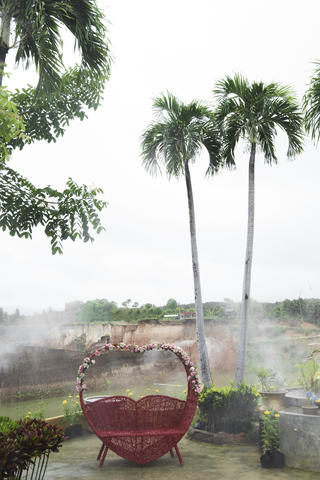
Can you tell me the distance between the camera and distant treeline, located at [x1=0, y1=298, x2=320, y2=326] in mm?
20062

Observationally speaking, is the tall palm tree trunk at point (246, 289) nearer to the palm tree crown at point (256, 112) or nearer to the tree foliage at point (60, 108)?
the palm tree crown at point (256, 112)

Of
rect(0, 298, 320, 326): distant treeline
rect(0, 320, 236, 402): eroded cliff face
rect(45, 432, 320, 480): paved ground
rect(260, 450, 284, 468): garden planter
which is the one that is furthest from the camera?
rect(0, 298, 320, 326): distant treeline

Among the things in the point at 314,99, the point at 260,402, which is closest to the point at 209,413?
the point at 260,402

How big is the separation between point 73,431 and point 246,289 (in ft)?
12.2

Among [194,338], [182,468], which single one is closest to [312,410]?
[182,468]

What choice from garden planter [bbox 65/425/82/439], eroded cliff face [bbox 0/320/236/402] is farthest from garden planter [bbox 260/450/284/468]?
eroded cliff face [bbox 0/320/236/402]

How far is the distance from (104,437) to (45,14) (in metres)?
4.99

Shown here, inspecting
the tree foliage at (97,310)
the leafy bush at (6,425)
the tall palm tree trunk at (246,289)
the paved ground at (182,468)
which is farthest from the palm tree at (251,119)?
the tree foliage at (97,310)

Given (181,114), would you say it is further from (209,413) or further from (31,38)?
(209,413)

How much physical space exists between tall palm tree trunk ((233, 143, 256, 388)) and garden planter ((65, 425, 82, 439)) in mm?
2647

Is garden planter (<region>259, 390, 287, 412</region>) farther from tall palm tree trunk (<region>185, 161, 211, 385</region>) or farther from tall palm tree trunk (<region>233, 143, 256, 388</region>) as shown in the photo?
tall palm tree trunk (<region>185, 161, 211, 385</region>)

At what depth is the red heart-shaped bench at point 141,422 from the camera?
4531 millimetres

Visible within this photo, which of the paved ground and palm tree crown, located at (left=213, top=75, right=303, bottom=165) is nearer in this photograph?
the paved ground

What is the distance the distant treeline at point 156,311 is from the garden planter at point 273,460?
1389cm
